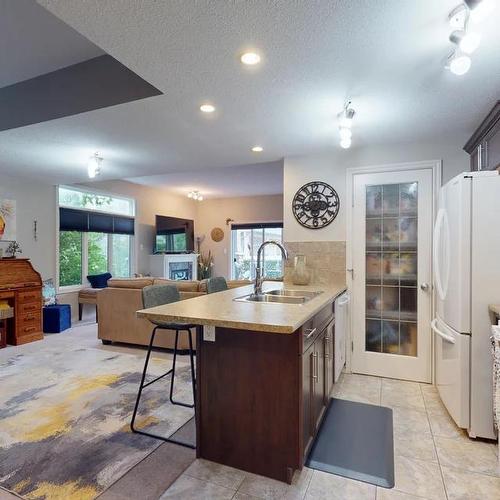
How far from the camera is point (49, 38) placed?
2.35 m

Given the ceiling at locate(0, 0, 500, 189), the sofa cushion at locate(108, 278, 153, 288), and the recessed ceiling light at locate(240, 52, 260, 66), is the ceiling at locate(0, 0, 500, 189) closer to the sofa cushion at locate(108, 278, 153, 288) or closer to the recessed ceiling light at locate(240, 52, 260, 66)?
the recessed ceiling light at locate(240, 52, 260, 66)

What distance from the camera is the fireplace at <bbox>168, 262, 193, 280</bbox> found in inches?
306

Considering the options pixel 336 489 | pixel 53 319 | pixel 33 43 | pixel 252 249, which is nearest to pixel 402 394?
pixel 336 489

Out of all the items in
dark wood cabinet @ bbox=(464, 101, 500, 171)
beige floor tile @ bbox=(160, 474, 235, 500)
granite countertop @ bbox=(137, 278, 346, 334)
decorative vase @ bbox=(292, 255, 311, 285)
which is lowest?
beige floor tile @ bbox=(160, 474, 235, 500)

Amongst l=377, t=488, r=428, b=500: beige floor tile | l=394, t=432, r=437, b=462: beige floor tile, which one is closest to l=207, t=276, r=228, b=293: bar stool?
l=394, t=432, r=437, b=462: beige floor tile

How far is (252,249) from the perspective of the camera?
8.85 m

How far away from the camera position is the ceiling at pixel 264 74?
63.1 inches

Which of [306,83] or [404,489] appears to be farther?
[306,83]

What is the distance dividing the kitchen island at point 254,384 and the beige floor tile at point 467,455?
0.83m

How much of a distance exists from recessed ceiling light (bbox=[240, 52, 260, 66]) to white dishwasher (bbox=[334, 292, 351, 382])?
6.51ft

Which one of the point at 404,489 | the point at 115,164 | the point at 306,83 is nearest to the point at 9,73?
the point at 115,164

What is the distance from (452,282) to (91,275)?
5.97m

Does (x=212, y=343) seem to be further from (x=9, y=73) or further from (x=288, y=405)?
(x=9, y=73)

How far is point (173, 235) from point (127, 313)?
368 centimetres
